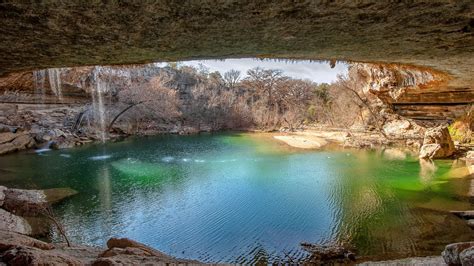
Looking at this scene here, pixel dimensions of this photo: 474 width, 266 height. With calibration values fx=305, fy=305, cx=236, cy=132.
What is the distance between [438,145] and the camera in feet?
40.5

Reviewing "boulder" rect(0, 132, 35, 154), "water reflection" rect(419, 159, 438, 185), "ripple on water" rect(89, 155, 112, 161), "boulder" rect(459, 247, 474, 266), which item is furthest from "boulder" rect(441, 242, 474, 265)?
"boulder" rect(0, 132, 35, 154)

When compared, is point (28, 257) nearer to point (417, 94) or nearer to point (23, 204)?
point (23, 204)

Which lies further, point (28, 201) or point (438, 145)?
point (438, 145)

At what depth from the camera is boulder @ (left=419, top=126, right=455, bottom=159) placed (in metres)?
12.4

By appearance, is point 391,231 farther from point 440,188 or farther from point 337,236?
point 440,188

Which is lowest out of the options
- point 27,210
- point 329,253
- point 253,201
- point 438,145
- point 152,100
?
point 253,201

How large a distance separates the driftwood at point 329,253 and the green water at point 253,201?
0.17 metres

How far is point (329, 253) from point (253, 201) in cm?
316

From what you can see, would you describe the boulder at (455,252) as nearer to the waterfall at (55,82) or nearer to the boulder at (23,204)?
the boulder at (23,204)

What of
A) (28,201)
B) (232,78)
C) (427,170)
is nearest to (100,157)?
(28,201)

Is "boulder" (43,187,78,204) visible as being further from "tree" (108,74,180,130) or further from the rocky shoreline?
"tree" (108,74,180,130)

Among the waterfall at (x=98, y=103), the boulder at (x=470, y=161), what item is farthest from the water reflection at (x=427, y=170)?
the waterfall at (x=98, y=103)

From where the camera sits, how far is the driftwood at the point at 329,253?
15.4 feet

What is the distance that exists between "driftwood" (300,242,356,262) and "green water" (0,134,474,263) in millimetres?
167
